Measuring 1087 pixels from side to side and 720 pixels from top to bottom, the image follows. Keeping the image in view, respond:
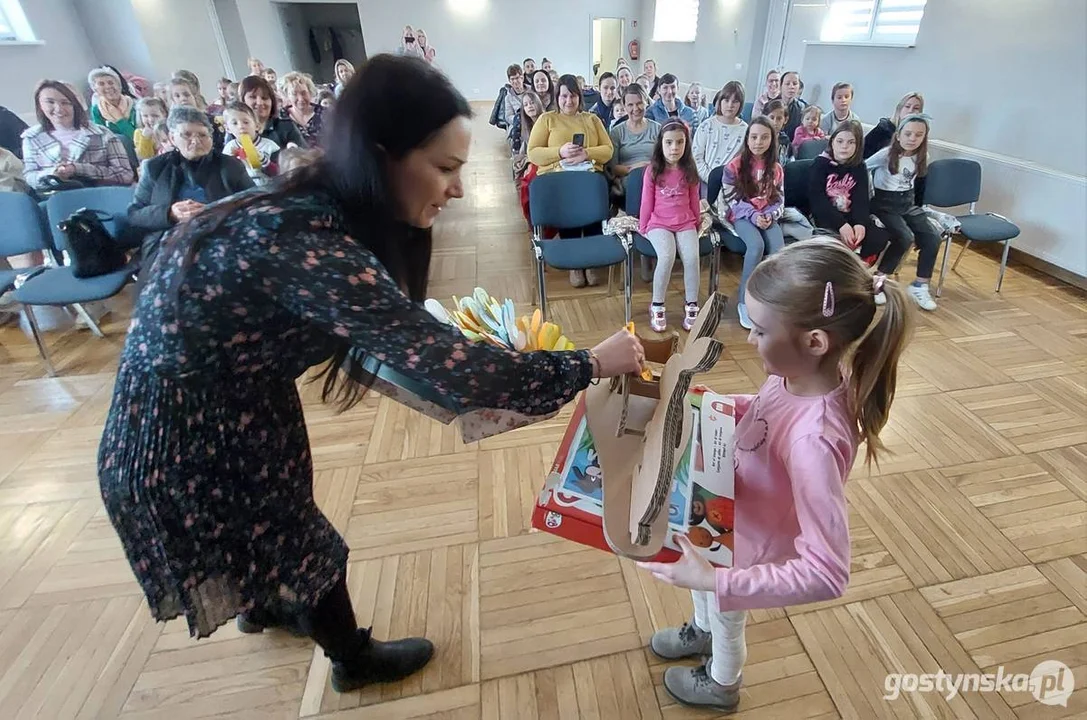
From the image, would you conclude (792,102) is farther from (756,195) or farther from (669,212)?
(669,212)

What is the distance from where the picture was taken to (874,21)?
548 cm

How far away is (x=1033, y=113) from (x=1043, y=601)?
12.6 feet

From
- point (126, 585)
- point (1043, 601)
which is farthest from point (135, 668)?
point (1043, 601)

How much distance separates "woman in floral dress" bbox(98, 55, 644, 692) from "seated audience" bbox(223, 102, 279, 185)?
3239 mm

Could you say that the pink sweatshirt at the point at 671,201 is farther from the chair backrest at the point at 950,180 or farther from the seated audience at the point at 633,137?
the chair backrest at the point at 950,180

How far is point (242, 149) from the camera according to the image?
370 centimetres

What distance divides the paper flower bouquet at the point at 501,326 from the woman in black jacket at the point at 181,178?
8.34ft

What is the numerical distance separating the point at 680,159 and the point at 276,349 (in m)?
2.82

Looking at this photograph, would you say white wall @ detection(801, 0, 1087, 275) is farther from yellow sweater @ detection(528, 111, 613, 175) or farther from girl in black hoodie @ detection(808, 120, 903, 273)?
yellow sweater @ detection(528, 111, 613, 175)

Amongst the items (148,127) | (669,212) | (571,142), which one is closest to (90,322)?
(148,127)

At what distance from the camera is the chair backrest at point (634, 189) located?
3.45m

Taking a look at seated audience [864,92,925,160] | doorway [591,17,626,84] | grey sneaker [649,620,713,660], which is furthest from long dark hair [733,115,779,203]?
doorway [591,17,626,84]

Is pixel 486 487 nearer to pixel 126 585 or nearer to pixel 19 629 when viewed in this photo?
pixel 126 585

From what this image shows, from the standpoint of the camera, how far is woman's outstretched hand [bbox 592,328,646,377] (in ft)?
2.86
